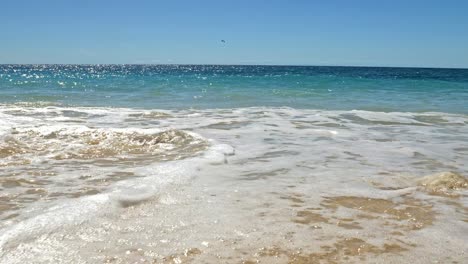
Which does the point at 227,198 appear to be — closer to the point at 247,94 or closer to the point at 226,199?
Result: the point at 226,199

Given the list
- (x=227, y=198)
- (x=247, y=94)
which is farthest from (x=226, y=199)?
(x=247, y=94)

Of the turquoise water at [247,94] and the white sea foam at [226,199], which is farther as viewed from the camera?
the turquoise water at [247,94]

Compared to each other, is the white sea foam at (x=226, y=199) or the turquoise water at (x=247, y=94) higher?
the white sea foam at (x=226, y=199)

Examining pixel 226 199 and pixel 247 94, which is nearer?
pixel 226 199

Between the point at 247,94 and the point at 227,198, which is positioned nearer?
the point at 227,198

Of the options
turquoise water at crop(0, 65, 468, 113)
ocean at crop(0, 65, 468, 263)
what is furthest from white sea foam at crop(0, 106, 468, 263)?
turquoise water at crop(0, 65, 468, 113)

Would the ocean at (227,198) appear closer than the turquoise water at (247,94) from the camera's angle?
Yes

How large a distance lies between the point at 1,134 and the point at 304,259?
7.13m

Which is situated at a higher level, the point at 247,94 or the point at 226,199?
the point at 226,199

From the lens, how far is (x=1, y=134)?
317 inches

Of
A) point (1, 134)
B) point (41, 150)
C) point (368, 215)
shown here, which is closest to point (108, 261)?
point (368, 215)

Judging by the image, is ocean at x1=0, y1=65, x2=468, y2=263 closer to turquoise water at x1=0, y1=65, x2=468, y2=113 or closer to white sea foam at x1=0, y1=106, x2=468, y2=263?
white sea foam at x1=0, y1=106, x2=468, y2=263

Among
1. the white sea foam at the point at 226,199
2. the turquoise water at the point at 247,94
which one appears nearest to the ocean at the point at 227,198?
the white sea foam at the point at 226,199

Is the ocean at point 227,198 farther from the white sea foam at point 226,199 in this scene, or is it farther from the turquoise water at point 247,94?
the turquoise water at point 247,94
